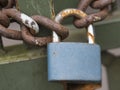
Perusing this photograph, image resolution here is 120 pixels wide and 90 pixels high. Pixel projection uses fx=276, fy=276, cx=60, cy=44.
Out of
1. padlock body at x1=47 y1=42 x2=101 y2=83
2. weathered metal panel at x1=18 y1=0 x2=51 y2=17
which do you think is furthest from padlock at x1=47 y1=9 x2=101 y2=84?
weathered metal panel at x1=18 y1=0 x2=51 y2=17

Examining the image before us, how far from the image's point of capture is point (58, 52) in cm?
73

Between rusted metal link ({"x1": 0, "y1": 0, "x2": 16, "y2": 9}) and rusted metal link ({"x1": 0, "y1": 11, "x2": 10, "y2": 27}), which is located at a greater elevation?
rusted metal link ({"x1": 0, "y1": 0, "x2": 16, "y2": 9})

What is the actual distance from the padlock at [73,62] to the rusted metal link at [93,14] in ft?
0.21

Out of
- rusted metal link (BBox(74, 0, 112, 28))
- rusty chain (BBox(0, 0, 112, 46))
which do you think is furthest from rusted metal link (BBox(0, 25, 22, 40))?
rusted metal link (BBox(74, 0, 112, 28))

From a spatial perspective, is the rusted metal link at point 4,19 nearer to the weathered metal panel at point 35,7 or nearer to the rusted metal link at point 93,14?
the weathered metal panel at point 35,7

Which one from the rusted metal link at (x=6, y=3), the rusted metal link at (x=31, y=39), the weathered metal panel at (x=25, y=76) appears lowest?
the weathered metal panel at (x=25, y=76)

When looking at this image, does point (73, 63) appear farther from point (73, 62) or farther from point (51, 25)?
point (51, 25)

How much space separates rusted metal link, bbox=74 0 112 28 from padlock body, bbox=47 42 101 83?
65 mm

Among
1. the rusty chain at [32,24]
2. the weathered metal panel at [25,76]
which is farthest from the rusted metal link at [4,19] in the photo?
the weathered metal panel at [25,76]

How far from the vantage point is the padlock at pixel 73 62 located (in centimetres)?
72

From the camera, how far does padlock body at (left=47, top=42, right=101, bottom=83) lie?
0.72 metres

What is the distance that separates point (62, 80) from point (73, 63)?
0.05 meters

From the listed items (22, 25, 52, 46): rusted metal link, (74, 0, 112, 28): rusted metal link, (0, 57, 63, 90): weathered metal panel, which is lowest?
(0, 57, 63, 90): weathered metal panel

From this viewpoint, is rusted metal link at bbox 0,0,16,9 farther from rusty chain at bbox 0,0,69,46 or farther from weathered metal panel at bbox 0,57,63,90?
weathered metal panel at bbox 0,57,63,90
